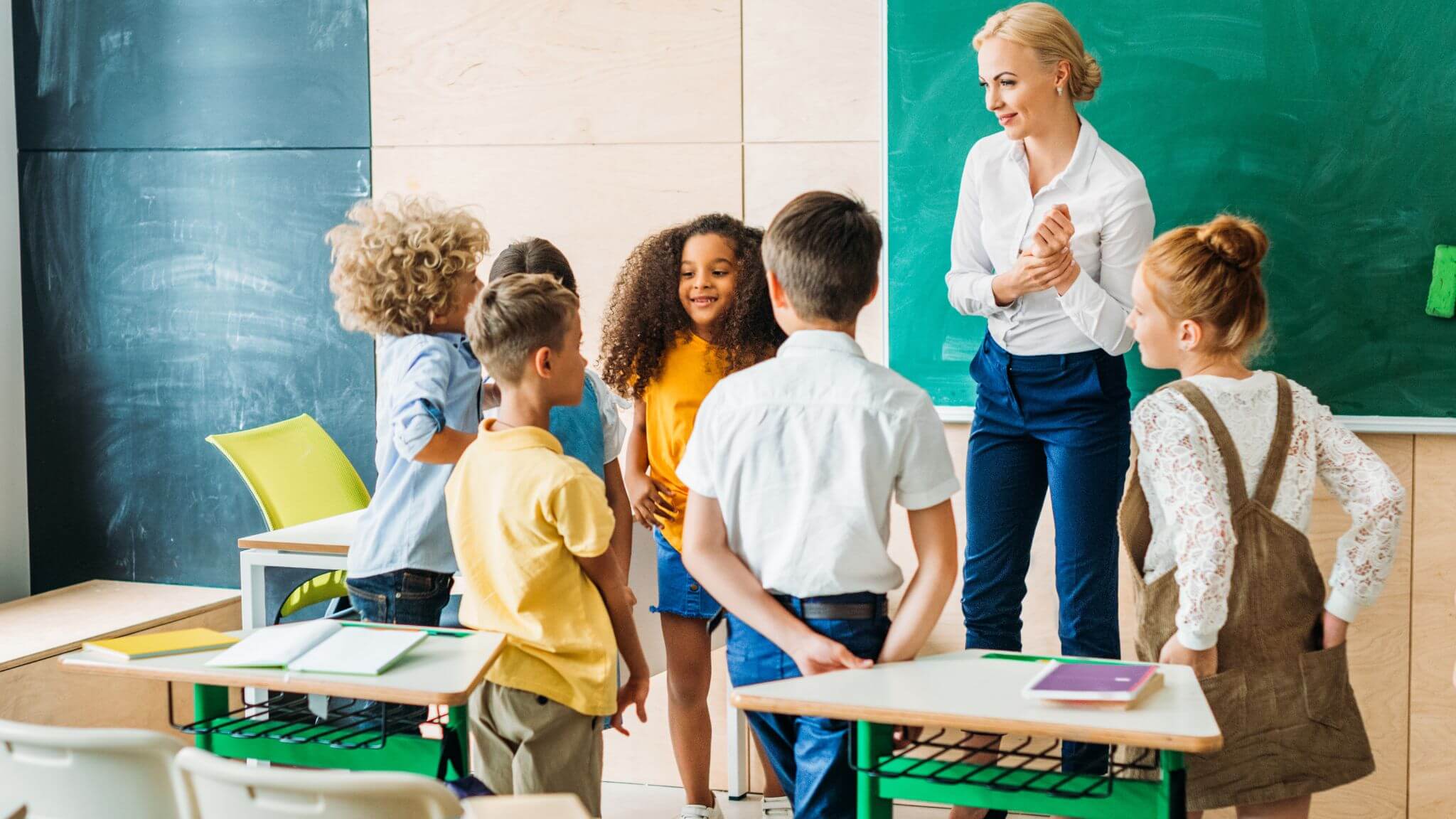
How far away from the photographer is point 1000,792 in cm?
179

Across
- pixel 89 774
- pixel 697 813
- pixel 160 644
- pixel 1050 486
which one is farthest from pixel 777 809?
pixel 89 774

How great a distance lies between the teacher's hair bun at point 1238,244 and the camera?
7.01 feet

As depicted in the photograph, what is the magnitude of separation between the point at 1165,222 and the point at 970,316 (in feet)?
1.71

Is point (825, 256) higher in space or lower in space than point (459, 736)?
higher

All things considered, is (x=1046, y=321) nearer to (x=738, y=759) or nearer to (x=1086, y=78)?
(x=1086, y=78)

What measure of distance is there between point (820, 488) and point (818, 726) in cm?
35

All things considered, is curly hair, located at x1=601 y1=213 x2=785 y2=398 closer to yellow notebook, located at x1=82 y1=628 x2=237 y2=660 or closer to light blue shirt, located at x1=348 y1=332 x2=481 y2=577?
light blue shirt, located at x1=348 y1=332 x2=481 y2=577

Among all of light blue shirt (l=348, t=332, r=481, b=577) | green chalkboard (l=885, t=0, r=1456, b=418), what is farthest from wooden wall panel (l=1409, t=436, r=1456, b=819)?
light blue shirt (l=348, t=332, r=481, b=577)

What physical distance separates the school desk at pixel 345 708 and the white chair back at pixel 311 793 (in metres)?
0.28

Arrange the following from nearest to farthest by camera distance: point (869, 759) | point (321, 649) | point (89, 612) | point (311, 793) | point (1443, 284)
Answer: point (311, 793) < point (869, 759) < point (321, 649) < point (1443, 284) < point (89, 612)

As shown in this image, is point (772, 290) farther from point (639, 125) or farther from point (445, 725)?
point (639, 125)

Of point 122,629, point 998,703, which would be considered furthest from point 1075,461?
point 122,629

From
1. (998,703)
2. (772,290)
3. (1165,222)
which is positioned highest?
(1165,222)

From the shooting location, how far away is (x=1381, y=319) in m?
3.07
